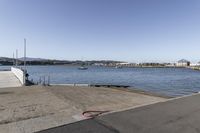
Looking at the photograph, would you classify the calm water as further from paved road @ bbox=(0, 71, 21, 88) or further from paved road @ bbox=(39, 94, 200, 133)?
paved road @ bbox=(39, 94, 200, 133)

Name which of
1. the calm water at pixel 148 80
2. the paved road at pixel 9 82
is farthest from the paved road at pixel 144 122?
the calm water at pixel 148 80

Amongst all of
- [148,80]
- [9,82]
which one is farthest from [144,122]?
[148,80]

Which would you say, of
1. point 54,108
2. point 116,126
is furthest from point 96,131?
point 54,108

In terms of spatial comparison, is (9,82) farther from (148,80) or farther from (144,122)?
(148,80)

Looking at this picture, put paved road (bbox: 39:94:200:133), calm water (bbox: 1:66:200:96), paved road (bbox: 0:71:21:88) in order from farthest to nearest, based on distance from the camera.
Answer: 1. calm water (bbox: 1:66:200:96)
2. paved road (bbox: 0:71:21:88)
3. paved road (bbox: 39:94:200:133)

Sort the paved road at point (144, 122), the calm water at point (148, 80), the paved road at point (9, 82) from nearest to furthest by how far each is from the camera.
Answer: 1. the paved road at point (144, 122)
2. the paved road at point (9, 82)
3. the calm water at point (148, 80)

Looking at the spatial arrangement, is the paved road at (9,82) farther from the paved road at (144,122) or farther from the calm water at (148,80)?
the calm water at (148,80)

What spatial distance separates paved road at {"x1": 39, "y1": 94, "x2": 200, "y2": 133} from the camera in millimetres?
6066

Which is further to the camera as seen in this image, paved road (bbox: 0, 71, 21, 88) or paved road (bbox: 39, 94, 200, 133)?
paved road (bbox: 0, 71, 21, 88)

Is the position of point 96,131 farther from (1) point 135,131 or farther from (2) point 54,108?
(2) point 54,108

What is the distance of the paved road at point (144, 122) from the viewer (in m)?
6.07

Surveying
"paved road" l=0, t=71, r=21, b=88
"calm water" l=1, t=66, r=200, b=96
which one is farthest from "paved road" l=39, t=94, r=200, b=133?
"calm water" l=1, t=66, r=200, b=96

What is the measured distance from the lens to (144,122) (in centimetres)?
681

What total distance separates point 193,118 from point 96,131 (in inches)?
140
